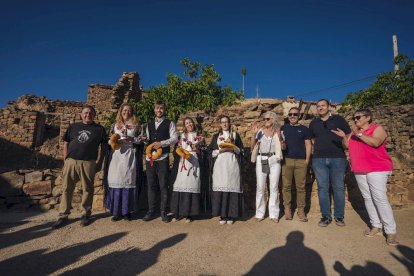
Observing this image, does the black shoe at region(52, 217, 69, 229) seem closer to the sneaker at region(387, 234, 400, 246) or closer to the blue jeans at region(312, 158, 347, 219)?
the blue jeans at region(312, 158, 347, 219)

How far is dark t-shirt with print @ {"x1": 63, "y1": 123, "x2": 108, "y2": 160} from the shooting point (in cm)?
403

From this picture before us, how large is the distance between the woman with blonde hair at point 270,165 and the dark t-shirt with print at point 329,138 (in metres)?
0.63

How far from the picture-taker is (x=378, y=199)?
10.9 feet

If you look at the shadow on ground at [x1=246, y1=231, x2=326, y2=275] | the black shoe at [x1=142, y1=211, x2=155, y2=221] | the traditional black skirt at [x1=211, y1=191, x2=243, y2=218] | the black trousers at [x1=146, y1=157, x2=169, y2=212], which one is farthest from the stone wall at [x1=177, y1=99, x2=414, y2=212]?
the black shoe at [x1=142, y1=211, x2=155, y2=221]

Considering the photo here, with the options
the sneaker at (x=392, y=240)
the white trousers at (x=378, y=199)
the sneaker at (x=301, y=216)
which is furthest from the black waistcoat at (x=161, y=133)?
the sneaker at (x=392, y=240)

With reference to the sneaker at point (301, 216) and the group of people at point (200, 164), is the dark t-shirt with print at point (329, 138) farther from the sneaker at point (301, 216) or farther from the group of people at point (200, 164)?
the sneaker at point (301, 216)

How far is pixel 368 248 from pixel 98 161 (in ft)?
13.9

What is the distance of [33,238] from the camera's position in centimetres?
345

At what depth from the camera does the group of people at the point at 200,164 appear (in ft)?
13.1

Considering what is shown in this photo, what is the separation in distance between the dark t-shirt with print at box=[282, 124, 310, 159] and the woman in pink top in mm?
752

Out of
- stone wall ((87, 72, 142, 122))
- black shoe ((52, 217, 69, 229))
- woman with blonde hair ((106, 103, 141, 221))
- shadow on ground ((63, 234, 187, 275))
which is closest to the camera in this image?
shadow on ground ((63, 234, 187, 275))

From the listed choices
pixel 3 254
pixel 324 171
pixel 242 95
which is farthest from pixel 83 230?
pixel 242 95

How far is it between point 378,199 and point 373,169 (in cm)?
40

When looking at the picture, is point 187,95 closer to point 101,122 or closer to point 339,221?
point 101,122
